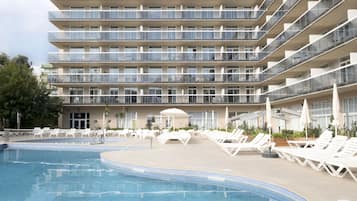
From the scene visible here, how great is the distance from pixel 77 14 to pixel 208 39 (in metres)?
16.1

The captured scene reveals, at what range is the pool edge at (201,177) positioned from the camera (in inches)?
A: 319

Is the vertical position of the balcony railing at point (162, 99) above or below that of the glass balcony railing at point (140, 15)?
below

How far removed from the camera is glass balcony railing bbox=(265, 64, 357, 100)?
67.1ft

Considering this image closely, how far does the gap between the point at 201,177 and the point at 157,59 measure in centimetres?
3287

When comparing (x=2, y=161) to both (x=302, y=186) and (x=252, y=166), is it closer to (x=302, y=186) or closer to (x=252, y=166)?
(x=252, y=166)

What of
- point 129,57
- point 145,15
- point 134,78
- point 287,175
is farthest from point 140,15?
point 287,175

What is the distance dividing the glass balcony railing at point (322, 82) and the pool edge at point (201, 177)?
44.2 feet

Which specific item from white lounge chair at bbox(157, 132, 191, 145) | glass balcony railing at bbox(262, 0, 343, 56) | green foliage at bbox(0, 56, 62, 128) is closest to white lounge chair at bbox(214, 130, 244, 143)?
white lounge chair at bbox(157, 132, 191, 145)

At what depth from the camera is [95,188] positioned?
1023 cm

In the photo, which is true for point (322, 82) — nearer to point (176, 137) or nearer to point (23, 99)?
point (176, 137)

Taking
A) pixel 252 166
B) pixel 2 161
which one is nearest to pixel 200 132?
pixel 2 161

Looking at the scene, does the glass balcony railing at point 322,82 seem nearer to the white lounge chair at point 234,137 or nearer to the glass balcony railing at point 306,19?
the glass balcony railing at point 306,19

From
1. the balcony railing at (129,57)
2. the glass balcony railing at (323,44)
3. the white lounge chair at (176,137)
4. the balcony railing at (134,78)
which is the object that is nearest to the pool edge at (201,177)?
the white lounge chair at (176,137)

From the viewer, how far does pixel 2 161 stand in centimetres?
1723
